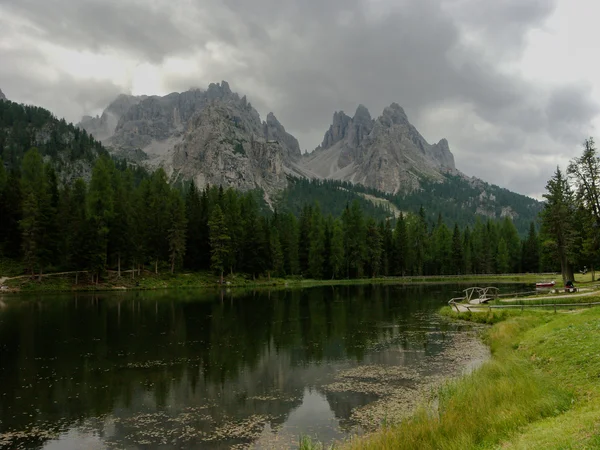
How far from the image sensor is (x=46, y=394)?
882 inches

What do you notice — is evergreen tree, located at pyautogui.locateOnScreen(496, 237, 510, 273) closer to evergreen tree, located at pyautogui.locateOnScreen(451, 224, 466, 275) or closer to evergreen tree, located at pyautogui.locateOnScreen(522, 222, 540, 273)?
evergreen tree, located at pyautogui.locateOnScreen(522, 222, 540, 273)

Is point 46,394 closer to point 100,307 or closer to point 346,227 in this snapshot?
point 100,307

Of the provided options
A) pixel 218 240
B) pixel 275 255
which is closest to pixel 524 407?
pixel 218 240

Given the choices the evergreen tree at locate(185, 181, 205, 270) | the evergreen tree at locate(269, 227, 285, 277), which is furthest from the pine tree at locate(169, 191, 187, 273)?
the evergreen tree at locate(269, 227, 285, 277)

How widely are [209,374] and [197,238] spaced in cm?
8797

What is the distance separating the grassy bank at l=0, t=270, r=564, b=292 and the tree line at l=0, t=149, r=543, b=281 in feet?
7.60

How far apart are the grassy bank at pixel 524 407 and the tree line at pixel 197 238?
8395cm

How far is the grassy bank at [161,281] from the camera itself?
82262 millimetres

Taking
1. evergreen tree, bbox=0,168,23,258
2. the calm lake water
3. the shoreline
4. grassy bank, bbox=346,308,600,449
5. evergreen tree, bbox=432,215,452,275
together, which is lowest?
the calm lake water

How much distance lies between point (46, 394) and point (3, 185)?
9598 cm

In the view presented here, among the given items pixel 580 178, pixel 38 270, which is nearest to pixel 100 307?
pixel 38 270

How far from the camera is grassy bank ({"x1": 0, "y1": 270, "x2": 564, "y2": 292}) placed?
270ft

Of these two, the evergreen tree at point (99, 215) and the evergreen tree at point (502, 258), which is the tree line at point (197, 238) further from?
the evergreen tree at point (502, 258)

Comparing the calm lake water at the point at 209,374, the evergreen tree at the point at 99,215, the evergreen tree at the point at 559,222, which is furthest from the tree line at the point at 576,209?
the evergreen tree at the point at 99,215
